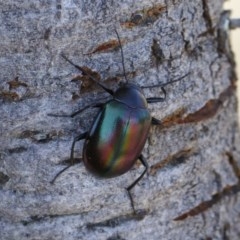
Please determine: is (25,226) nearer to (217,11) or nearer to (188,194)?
(188,194)

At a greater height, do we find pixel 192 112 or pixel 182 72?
pixel 182 72

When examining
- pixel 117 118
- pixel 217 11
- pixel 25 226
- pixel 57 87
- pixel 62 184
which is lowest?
pixel 25 226

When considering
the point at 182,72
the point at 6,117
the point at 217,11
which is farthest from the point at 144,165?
the point at 217,11

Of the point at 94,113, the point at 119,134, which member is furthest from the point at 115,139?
the point at 94,113

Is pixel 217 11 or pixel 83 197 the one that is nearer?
pixel 83 197

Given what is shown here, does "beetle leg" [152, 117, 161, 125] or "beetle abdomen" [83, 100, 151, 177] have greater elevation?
"beetle leg" [152, 117, 161, 125]

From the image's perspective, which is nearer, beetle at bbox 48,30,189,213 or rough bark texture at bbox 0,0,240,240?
rough bark texture at bbox 0,0,240,240
